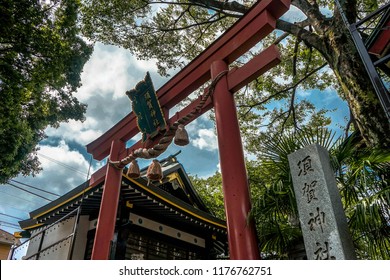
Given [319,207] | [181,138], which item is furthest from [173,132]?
[319,207]

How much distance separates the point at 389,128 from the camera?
3.81 meters

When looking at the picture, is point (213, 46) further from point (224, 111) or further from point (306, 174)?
point (306, 174)

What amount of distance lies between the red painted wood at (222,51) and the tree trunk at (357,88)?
53.0 inches

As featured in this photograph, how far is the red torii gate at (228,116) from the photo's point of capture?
10.5 ft

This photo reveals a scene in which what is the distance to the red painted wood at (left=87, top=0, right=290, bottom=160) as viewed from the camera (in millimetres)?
4230

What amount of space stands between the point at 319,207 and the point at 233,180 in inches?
44.5

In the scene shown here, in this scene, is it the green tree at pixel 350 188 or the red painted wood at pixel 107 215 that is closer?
the green tree at pixel 350 188

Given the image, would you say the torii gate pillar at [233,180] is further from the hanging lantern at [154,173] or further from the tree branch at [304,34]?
the tree branch at [304,34]

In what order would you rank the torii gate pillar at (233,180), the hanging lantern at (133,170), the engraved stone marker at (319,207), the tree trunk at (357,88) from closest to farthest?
the engraved stone marker at (319,207) → the torii gate pillar at (233,180) → the tree trunk at (357,88) → the hanging lantern at (133,170)

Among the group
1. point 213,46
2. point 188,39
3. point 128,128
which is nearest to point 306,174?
point 213,46

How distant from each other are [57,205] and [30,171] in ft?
21.8

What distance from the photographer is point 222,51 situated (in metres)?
4.74

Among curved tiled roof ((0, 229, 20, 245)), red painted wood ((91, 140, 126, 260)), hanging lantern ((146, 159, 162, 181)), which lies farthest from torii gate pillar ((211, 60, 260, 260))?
curved tiled roof ((0, 229, 20, 245))

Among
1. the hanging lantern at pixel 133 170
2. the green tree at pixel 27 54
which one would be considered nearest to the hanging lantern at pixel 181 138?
the hanging lantern at pixel 133 170
